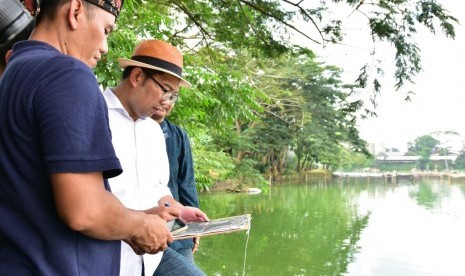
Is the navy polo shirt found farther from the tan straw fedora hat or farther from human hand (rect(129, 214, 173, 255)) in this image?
the tan straw fedora hat

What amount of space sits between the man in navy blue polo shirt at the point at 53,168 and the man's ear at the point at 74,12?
0.08 metres

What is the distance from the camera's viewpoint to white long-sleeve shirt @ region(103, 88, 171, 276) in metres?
1.45

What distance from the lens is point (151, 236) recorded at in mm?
958

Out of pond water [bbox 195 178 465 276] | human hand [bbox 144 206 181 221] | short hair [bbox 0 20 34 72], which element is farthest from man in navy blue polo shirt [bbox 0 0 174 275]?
pond water [bbox 195 178 465 276]

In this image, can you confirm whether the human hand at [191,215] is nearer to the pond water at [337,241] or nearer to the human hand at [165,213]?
the human hand at [165,213]

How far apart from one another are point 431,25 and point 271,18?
1.22 meters

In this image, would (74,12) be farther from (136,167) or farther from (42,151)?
(136,167)

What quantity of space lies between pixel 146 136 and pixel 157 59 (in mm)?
264

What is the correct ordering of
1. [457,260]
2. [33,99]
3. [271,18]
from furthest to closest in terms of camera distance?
[457,260] → [271,18] → [33,99]

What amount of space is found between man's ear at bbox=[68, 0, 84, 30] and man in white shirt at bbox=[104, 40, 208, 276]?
61cm

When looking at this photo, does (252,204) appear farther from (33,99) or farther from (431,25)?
(33,99)

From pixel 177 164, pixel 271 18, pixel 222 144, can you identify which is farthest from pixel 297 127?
pixel 177 164

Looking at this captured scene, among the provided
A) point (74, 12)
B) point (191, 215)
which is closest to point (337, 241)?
point (191, 215)

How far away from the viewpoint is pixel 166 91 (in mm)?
1694
